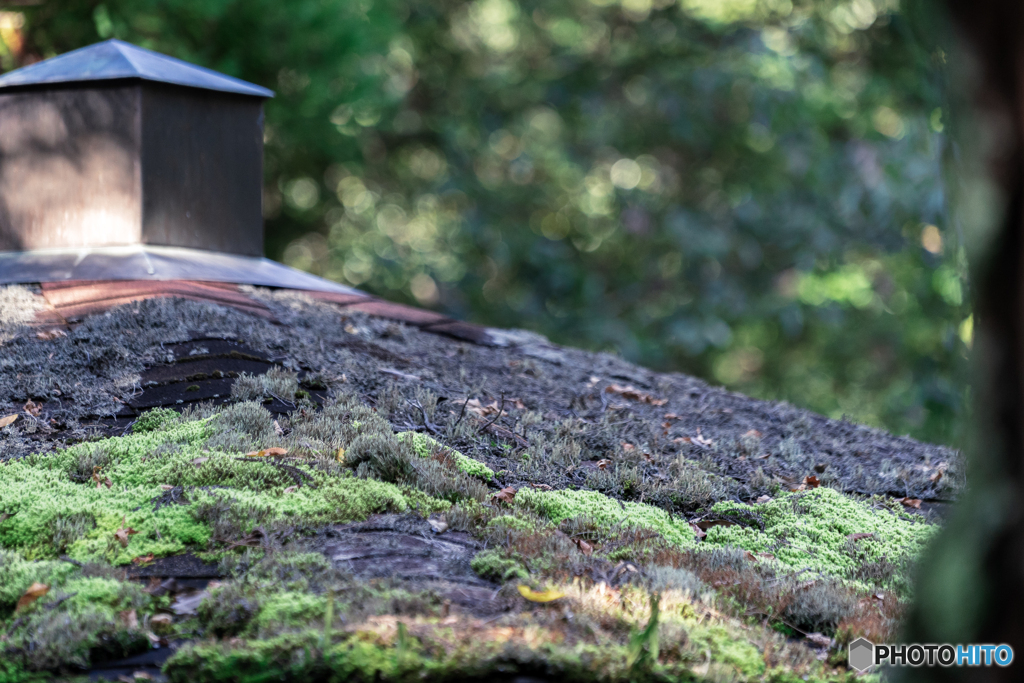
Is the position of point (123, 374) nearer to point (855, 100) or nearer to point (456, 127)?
point (456, 127)

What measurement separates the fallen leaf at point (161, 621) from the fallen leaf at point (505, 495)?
1318 mm

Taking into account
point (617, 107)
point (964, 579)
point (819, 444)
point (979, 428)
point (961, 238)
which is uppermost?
point (617, 107)

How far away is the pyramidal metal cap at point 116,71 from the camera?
585 cm

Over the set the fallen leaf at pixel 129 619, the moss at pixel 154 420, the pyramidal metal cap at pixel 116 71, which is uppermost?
the pyramidal metal cap at pixel 116 71

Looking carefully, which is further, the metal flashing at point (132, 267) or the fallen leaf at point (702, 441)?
the metal flashing at point (132, 267)

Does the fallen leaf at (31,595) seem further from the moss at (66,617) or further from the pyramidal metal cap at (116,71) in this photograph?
the pyramidal metal cap at (116,71)

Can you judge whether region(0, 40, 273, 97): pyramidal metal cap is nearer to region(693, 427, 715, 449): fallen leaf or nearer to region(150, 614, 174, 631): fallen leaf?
region(693, 427, 715, 449): fallen leaf

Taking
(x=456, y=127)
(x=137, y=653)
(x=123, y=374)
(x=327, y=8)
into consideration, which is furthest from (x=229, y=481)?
(x=456, y=127)

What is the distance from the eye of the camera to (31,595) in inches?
102

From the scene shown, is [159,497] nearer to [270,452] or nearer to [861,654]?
[270,452]

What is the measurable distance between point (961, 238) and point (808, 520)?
91.0 inches

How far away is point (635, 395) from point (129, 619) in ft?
11.9

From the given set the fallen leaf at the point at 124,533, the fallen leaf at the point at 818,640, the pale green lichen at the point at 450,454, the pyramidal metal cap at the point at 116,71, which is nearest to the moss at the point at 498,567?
the pale green lichen at the point at 450,454

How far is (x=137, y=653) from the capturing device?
239 centimetres
